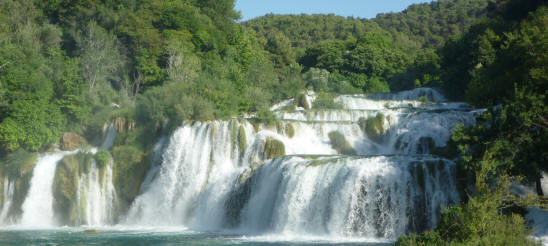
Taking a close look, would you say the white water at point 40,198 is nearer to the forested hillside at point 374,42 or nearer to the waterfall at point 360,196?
the waterfall at point 360,196

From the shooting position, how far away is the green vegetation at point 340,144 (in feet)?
99.1

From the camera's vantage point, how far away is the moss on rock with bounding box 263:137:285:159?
28744 millimetres

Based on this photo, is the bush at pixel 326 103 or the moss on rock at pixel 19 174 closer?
the moss on rock at pixel 19 174

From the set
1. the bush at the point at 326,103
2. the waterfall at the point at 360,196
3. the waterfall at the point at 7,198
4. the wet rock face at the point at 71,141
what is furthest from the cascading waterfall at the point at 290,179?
the bush at the point at 326,103

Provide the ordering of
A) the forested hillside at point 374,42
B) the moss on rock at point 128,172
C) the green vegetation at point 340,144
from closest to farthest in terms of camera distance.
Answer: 1. the green vegetation at point 340,144
2. the moss on rock at point 128,172
3. the forested hillside at point 374,42

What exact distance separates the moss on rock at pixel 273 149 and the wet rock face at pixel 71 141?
14.8m

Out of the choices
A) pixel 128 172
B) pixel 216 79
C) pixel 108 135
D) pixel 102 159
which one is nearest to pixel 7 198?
pixel 102 159

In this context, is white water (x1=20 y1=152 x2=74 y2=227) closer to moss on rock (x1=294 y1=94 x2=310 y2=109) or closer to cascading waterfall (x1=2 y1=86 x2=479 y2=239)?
cascading waterfall (x1=2 y1=86 x2=479 y2=239)

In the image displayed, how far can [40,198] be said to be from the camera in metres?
31.0

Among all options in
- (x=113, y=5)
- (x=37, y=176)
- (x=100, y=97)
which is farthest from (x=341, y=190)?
(x=113, y=5)

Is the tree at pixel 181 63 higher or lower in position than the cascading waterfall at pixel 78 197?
higher

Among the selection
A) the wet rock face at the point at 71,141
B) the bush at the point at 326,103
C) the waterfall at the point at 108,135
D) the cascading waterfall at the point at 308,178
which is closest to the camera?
the cascading waterfall at the point at 308,178

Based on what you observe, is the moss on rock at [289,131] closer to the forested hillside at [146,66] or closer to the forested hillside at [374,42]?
the forested hillside at [146,66]

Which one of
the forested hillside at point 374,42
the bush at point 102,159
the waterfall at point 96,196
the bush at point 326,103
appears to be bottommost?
the waterfall at point 96,196
